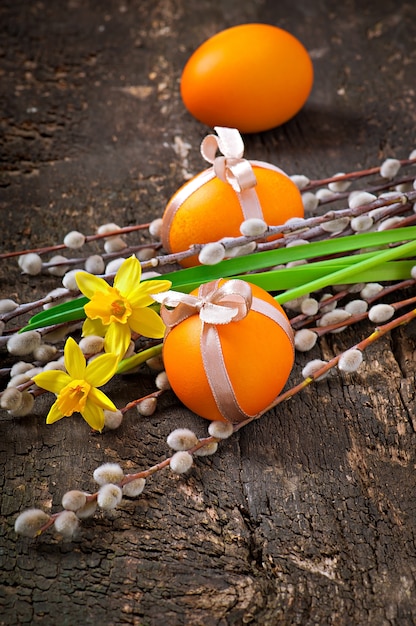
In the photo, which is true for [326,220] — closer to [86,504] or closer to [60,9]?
[86,504]

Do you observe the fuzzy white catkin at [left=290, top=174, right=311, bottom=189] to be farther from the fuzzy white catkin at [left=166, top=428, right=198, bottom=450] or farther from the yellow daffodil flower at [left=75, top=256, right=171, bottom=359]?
the fuzzy white catkin at [left=166, top=428, right=198, bottom=450]

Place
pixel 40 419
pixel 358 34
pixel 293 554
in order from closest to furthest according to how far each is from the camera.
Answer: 1. pixel 293 554
2. pixel 40 419
3. pixel 358 34

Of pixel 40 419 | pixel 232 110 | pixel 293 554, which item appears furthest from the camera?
pixel 232 110

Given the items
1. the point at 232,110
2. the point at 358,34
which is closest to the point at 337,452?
the point at 232,110

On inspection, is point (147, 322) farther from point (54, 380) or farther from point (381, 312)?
point (381, 312)

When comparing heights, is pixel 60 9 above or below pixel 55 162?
above

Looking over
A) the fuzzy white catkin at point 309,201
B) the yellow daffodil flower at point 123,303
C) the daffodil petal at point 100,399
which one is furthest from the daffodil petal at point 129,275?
the fuzzy white catkin at point 309,201
